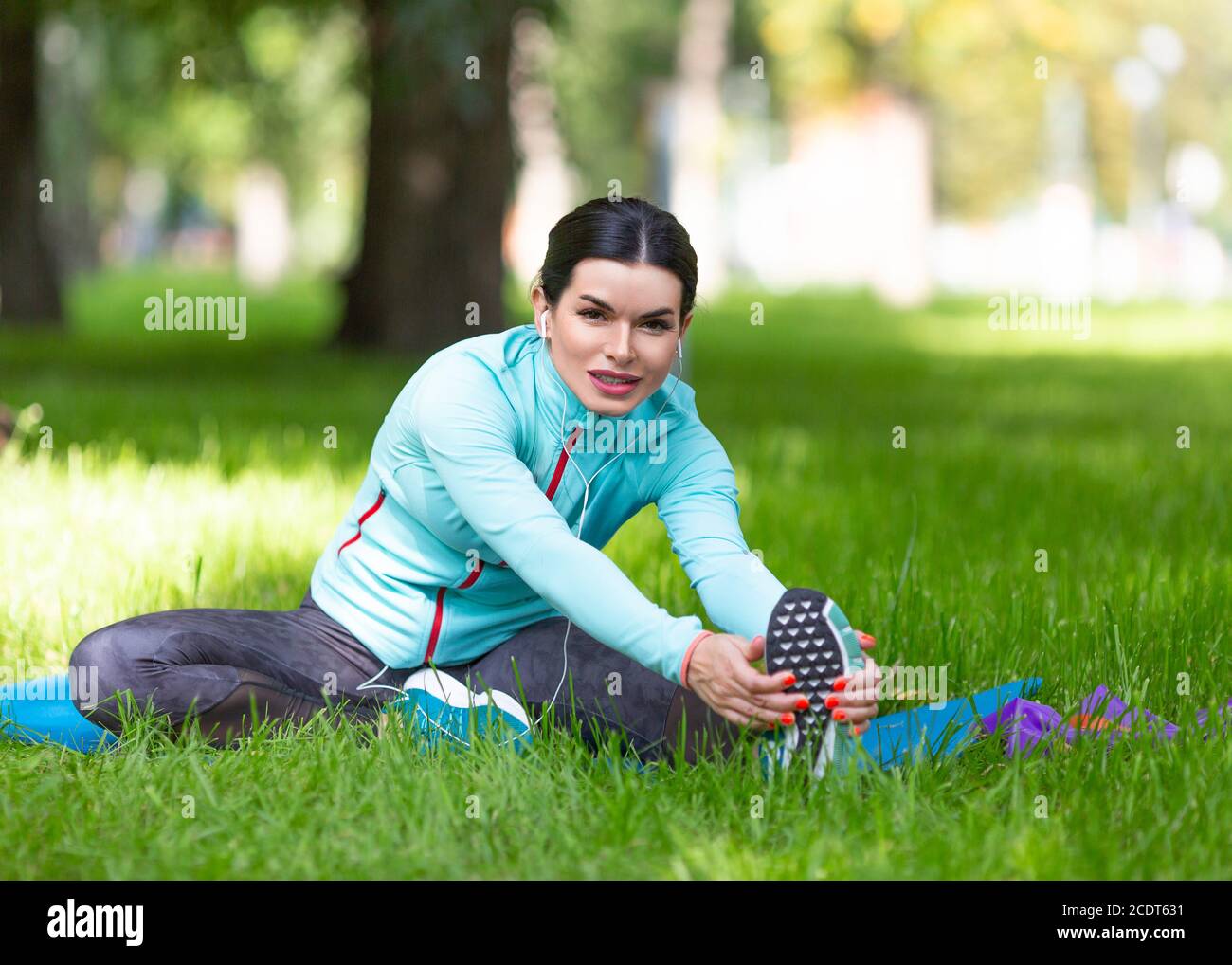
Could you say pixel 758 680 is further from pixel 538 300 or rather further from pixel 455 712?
pixel 538 300

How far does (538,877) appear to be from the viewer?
8.73 ft

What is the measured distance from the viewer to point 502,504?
3135mm

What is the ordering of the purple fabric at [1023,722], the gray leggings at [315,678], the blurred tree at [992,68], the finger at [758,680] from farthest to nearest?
the blurred tree at [992,68] → the gray leggings at [315,678] → the purple fabric at [1023,722] → the finger at [758,680]

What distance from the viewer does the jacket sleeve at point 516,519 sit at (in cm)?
300

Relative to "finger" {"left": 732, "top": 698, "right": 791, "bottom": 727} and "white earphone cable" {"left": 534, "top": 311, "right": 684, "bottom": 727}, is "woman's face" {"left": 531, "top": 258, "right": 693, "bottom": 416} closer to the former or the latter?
"white earphone cable" {"left": 534, "top": 311, "right": 684, "bottom": 727}

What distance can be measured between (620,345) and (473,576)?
2.04ft

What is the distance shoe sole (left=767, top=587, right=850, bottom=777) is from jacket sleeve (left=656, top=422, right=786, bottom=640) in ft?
0.91

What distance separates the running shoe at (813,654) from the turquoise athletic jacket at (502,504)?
0.30 meters

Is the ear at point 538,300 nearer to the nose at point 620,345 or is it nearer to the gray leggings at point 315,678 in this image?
the nose at point 620,345

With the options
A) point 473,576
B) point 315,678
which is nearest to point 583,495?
point 473,576

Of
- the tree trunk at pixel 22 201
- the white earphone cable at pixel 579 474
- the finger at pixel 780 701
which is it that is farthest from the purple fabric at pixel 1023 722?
the tree trunk at pixel 22 201

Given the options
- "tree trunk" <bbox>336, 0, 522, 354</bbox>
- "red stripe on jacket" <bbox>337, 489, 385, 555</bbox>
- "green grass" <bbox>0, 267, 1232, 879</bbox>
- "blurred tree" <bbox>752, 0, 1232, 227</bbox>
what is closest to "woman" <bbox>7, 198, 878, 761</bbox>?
"red stripe on jacket" <bbox>337, 489, 385, 555</bbox>

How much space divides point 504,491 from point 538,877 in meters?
0.79

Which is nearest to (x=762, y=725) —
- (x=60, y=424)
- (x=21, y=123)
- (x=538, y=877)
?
(x=538, y=877)
